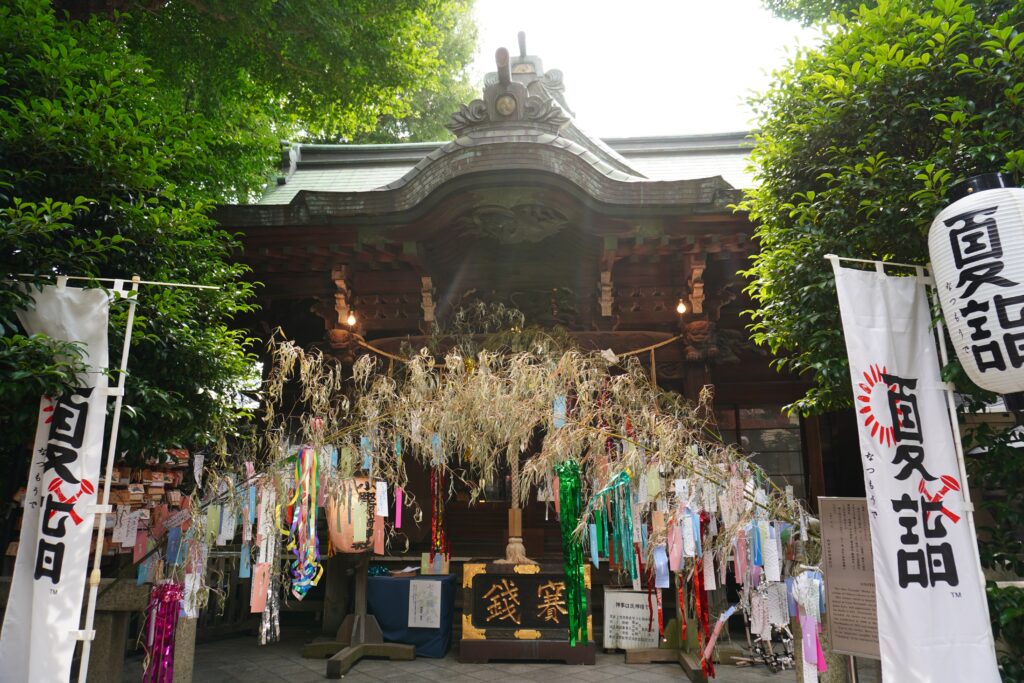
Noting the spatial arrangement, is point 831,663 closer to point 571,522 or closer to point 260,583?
point 571,522

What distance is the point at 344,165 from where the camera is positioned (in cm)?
1363

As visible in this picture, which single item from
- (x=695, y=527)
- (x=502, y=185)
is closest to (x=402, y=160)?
(x=502, y=185)

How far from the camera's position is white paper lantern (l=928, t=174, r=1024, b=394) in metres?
3.37

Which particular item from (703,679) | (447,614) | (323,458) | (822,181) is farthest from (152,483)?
(822,181)

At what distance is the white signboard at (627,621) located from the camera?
752 cm

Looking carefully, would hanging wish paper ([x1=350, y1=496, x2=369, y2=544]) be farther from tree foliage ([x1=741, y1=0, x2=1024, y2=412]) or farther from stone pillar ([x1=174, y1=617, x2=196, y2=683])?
tree foliage ([x1=741, y1=0, x2=1024, y2=412])

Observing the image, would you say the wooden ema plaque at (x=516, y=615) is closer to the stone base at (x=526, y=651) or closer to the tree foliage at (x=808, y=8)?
the stone base at (x=526, y=651)

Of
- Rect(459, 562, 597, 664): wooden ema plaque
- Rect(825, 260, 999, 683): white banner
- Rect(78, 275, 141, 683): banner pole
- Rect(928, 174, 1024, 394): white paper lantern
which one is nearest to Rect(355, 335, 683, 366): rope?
Rect(459, 562, 597, 664): wooden ema plaque

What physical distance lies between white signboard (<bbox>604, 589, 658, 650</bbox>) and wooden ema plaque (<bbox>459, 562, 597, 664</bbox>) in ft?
1.08

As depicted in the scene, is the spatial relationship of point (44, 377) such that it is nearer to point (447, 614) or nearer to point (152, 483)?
point (152, 483)

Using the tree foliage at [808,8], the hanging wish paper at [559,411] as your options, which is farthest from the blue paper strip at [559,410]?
the tree foliage at [808,8]

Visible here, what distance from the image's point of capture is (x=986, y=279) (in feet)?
11.4

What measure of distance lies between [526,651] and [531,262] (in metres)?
4.87

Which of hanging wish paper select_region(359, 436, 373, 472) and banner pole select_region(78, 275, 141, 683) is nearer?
banner pole select_region(78, 275, 141, 683)
